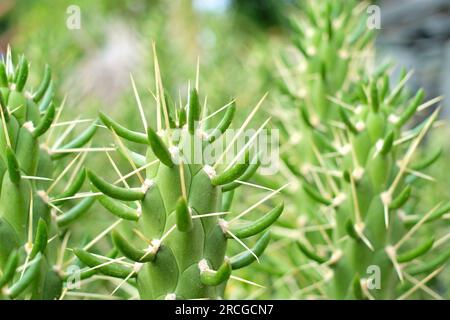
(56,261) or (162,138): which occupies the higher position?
(162,138)

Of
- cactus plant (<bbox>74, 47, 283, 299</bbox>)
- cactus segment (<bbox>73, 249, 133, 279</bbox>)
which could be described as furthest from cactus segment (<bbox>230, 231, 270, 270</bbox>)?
cactus segment (<bbox>73, 249, 133, 279</bbox>)

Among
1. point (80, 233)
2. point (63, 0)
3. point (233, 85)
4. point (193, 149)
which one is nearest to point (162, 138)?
point (193, 149)

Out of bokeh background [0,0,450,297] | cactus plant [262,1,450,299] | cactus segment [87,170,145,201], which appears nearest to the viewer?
cactus segment [87,170,145,201]

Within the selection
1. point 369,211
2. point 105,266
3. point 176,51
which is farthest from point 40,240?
point 176,51

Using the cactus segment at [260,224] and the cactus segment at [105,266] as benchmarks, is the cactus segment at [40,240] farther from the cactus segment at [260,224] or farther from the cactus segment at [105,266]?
the cactus segment at [260,224]

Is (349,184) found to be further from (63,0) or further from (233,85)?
(63,0)

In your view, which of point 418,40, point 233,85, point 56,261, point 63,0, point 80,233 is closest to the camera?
point 56,261

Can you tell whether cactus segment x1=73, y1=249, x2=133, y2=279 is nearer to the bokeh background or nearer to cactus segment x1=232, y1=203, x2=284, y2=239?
cactus segment x1=232, y1=203, x2=284, y2=239

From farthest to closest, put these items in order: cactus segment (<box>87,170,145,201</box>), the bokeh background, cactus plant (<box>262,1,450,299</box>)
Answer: the bokeh background < cactus plant (<box>262,1,450,299</box>) < cactus segment (<box>87,170,145,201</box>)
